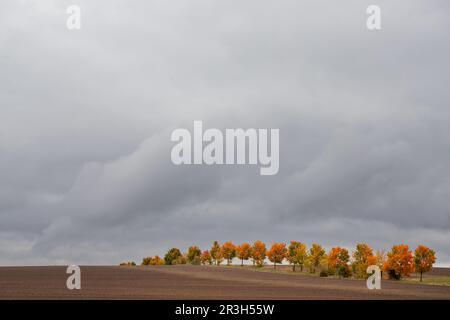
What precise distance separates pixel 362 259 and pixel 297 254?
32778mm

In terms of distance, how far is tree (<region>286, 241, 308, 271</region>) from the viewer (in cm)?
15825

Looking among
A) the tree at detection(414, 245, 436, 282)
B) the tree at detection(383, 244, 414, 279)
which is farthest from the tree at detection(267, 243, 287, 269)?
the tree at detection(414, 245, 436, 282)

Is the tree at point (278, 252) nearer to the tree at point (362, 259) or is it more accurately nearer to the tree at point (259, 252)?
the tree at point (259, 252)

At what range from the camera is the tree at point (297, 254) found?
158 metres

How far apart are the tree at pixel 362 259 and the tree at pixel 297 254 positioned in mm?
27039

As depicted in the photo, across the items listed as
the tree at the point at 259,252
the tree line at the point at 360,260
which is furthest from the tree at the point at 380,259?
the tree at the point at 259,252

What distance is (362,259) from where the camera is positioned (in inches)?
5069

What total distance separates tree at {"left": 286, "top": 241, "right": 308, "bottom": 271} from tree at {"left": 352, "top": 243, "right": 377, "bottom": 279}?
27.0 metres

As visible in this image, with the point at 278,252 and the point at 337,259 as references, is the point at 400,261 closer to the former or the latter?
the point at 337,259

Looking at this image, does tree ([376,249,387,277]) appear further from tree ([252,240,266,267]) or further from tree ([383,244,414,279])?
tree ([252,240,266,267])

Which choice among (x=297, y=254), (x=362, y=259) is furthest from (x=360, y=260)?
(x=297, y=254)
